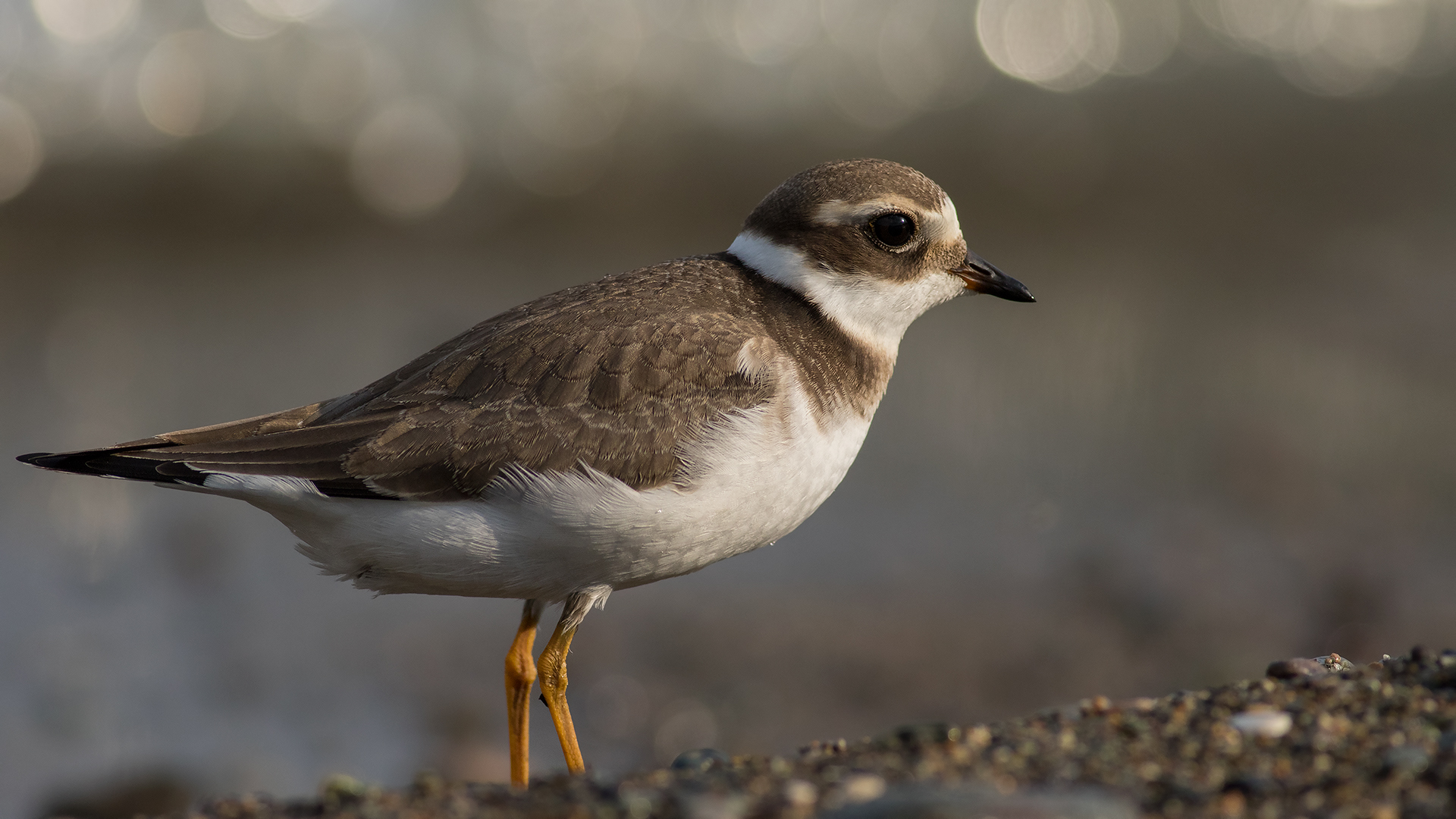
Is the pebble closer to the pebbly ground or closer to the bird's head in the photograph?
the pebbly ground

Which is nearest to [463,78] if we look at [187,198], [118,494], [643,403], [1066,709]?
[187,198]

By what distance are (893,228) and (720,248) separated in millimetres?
7112

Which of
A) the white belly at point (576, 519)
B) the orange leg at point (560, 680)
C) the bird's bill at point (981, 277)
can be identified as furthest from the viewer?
the bird's bill at point (981, 277)

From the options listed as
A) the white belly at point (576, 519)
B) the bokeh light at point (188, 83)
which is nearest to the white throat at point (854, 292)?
the white belly at point (576, 519)

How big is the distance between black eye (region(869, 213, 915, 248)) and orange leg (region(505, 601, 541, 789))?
85.8 inches

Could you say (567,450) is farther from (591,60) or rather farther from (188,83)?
(188,83)

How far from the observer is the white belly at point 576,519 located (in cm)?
480

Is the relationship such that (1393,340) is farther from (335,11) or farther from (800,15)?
(335,11)

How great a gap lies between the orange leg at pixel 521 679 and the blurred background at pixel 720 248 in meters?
1.46

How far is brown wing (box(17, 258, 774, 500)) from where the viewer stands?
487 cm

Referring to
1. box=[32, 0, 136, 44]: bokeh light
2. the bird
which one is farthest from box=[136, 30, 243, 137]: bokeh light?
the bird

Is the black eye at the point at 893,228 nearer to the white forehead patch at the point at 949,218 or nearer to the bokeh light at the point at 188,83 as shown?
the white forehead patch at the point at 949,218

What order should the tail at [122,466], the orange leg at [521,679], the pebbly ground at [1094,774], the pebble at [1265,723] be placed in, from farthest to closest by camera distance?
the orange leg at [521,679]
the tail at [122,466]
the pebble at [1265,723]
the pebbly ground at [1094,774]

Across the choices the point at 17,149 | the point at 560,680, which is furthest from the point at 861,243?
the point at 17,149
